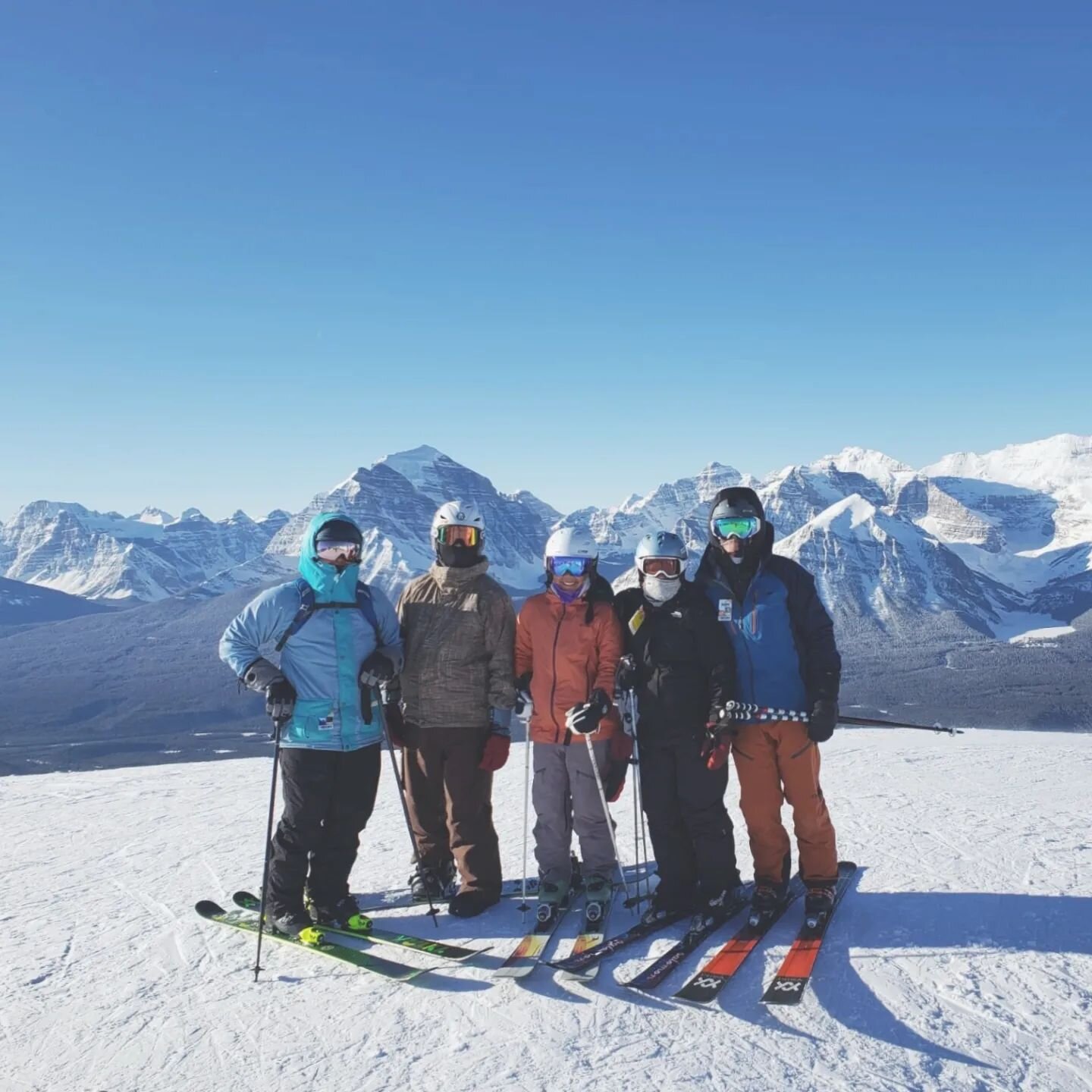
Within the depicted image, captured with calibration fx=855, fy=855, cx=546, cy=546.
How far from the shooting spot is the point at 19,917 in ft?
18.2

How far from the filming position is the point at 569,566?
5324mm

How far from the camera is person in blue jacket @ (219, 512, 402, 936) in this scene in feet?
16.1

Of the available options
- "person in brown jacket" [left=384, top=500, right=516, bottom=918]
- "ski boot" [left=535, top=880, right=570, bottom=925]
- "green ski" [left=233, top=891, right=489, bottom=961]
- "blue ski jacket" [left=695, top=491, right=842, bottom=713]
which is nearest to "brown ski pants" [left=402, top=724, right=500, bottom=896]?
"person in brown jacket" [left=384, top=500, right=516, bottom=918]

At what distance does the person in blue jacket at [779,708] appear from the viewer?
4.96 meters

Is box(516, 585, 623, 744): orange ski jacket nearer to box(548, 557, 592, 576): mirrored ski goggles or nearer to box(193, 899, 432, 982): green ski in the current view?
box(548, 557, 592, 576): mirrored ski goggles

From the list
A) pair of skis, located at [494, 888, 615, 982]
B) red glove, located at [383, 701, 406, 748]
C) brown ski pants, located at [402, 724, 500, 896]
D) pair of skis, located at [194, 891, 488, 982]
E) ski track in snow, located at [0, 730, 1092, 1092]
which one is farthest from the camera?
red glove, located at [383, 701, 406, 748]

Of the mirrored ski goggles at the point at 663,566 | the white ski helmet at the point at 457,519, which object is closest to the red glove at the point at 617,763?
the mirrored ski goggles at the point at 663,566

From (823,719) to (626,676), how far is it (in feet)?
3.75

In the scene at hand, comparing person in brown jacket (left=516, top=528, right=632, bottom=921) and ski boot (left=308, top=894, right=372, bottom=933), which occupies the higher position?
person in brown jacket (left=516, top=528, right=632, bottom=921)

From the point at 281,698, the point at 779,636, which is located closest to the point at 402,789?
the point at 281,698

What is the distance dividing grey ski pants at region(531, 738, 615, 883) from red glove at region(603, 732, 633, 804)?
0.04 meters

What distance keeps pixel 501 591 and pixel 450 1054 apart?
2.74 meters

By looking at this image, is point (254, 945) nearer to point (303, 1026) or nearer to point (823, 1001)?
point (303, 1026)

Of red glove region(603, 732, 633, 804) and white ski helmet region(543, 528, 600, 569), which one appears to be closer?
red glove region(603, 732, 633, 804)
